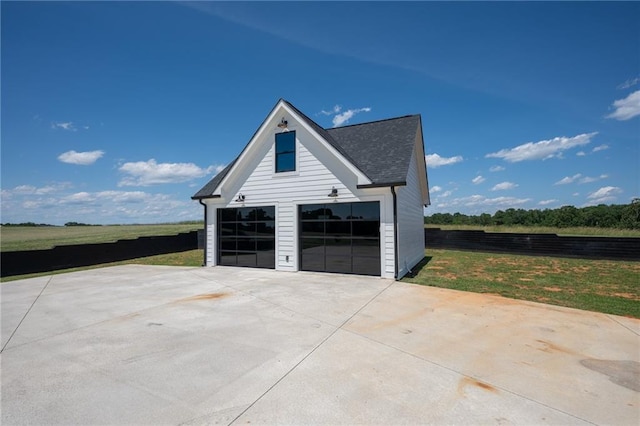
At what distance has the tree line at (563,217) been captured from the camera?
89.6ft

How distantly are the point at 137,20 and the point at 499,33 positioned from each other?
1231cm

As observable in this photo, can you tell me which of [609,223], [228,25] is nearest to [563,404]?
[228,25]

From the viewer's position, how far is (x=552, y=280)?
998cm

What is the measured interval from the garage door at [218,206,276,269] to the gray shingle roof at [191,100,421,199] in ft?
→ 5.74

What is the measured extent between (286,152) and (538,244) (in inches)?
610

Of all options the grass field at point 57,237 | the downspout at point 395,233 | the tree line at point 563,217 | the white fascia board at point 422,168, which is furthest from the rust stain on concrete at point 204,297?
the tree line at point 563,217

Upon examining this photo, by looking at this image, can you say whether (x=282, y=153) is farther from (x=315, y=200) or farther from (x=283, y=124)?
(x=315, y=200)

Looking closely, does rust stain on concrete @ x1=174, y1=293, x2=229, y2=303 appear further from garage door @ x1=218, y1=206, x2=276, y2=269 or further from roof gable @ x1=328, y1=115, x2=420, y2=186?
roof gable @ x1=328, y1=115, x2=420, y2=186

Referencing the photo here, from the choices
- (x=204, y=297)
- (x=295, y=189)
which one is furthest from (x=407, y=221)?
(x=204, y=297)

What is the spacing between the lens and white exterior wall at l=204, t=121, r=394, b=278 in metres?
10.4

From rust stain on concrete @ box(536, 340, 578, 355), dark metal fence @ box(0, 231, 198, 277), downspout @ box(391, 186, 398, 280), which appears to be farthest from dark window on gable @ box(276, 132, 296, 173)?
dark metal fence @ box(0, 231, 198, 277)

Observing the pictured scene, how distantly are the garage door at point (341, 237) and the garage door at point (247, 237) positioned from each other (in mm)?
1548

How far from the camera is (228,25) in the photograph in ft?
34.4

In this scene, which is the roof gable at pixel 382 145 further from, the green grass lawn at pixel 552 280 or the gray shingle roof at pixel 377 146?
the green grass lawn at pixel 552 280
